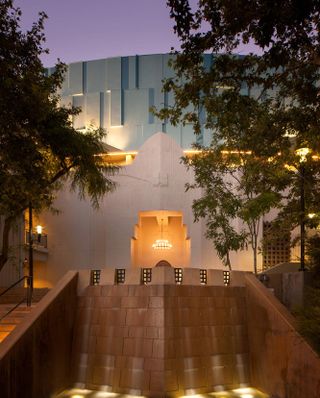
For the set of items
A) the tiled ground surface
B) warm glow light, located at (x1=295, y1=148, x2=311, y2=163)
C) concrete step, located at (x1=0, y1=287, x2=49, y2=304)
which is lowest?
the tiled ground surface

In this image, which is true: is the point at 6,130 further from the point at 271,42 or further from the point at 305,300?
the point at 305,300

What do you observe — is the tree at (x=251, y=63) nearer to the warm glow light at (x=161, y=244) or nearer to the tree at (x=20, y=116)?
the tree at (x=20, y=116)

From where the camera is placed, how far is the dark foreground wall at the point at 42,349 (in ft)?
34.3

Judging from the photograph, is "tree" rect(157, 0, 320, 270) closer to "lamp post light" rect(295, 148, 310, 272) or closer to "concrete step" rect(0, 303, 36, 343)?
"lamp post light" rect(295, 148, 310, 272)

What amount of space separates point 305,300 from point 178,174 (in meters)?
12.7

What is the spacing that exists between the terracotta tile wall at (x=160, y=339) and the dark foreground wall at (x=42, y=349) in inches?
20.1

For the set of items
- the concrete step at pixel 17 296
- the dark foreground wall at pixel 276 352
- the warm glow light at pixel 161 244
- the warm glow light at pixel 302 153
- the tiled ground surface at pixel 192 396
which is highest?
the warm glow light at pixel 302 153

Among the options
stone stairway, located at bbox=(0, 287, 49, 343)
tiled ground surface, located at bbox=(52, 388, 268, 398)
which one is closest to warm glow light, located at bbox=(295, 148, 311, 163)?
tiled ground surface, located at bbox=(52, 388, 268, 398)

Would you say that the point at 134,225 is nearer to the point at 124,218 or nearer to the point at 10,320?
the point at 124,218

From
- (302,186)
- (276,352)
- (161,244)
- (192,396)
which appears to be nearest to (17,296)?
(161,244)

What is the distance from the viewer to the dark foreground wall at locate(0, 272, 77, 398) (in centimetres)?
1045

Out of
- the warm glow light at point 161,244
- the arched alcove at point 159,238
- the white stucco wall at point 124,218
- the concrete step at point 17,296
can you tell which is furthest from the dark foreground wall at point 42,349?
the arched alcove at point 159,238

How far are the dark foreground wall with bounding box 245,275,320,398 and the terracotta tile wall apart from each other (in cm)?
47

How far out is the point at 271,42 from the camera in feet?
27.7
